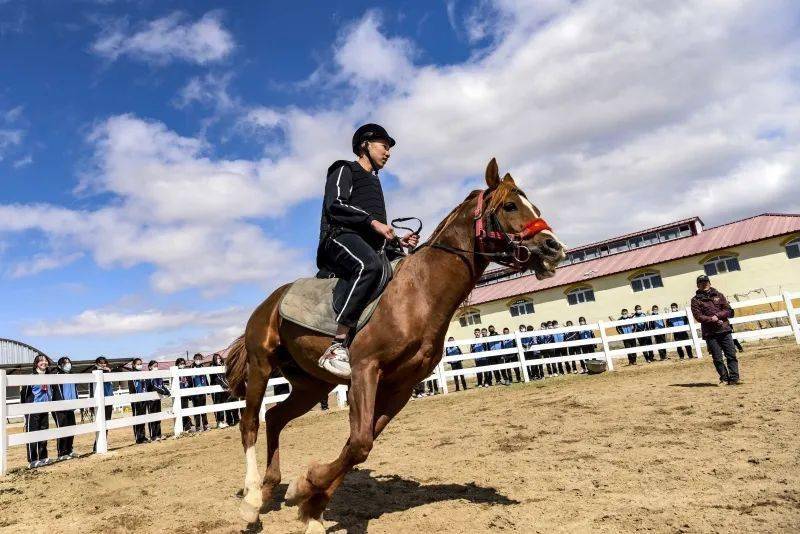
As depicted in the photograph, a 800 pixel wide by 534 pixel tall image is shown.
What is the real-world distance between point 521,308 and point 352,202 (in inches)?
1661

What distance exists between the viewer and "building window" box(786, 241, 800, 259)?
34.2m

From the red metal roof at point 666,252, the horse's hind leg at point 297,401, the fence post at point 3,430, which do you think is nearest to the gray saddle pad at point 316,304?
the horse's hind leg at point 297,401

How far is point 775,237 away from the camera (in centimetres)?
3466

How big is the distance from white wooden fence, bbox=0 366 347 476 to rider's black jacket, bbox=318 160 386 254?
7.70 m

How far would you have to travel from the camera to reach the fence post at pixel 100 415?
448 inches

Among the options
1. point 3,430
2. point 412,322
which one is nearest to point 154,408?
point 3,430

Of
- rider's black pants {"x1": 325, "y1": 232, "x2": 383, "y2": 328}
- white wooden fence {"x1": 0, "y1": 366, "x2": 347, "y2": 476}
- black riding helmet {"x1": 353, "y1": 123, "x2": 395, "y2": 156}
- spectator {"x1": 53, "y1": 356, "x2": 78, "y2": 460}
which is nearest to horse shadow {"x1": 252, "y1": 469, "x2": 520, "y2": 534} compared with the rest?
rider's black pants {"x1": 325, "y1": 232, "x2": 383, "y2": 328}

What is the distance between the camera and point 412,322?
439 cm

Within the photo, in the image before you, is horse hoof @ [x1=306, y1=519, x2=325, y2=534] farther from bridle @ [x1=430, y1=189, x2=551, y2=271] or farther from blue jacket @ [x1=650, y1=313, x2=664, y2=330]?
blue jacket @ [x1=650, y1=313, x2=664, y2=330]

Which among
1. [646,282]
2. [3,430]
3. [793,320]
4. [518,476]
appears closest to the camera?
[518,476]

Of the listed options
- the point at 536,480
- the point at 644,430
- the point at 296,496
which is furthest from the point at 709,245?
the point at 296,496

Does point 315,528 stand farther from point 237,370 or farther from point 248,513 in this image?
point 237,370

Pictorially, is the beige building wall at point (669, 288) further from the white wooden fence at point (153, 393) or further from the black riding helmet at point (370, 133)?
the black riding helmet at point (370, 133)

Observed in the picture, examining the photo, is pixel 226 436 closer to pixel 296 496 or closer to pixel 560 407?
pixel 560 407
